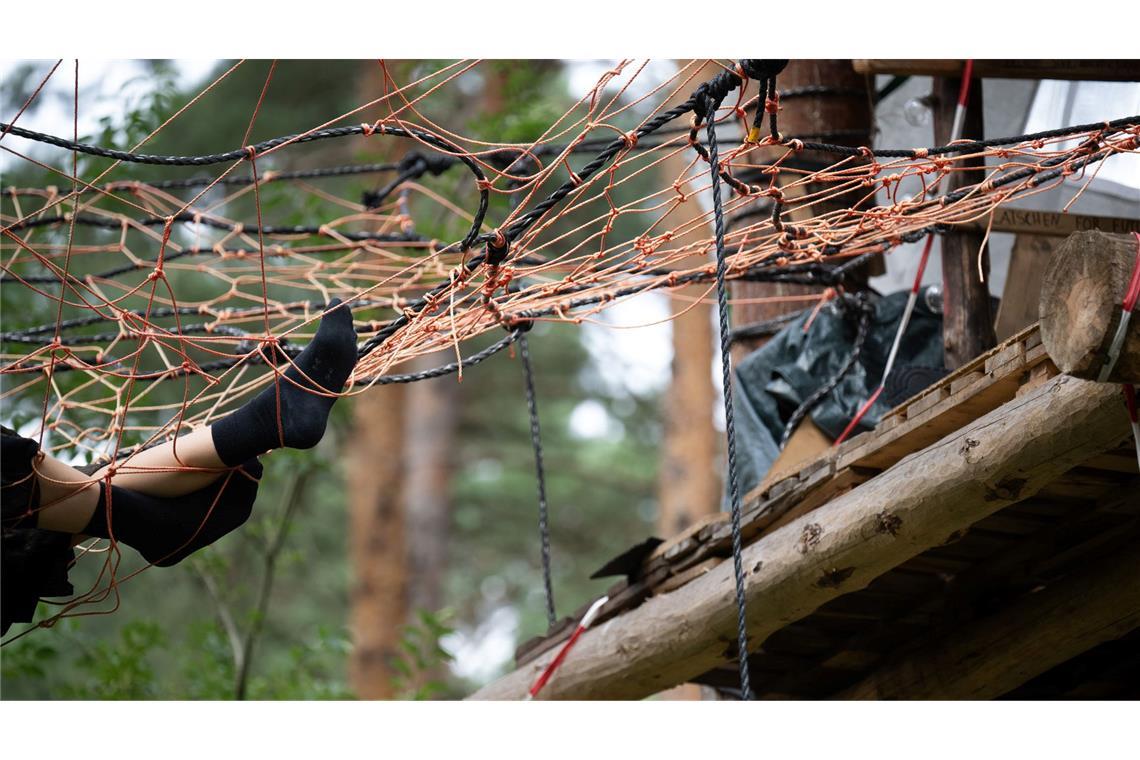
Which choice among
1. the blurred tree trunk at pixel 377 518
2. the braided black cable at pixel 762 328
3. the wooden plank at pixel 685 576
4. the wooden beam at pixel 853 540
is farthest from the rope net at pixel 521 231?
the blurred tree trunk at pixel 377 518

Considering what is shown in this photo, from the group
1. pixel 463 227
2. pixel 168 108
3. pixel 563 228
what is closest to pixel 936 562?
pixel 463 227

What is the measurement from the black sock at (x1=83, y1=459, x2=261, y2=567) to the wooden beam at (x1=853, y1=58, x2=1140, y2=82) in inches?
68.0

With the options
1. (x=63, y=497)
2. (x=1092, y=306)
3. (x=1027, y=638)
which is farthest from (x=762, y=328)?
(x=63, y=497)

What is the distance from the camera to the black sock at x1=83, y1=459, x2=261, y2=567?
2.11 metres

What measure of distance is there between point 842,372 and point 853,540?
2.80ft

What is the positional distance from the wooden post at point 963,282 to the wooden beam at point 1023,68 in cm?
13

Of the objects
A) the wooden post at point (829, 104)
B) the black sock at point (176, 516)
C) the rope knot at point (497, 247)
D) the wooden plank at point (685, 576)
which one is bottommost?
the black sock at point (176, 516)

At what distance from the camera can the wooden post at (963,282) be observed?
3012 millimetres

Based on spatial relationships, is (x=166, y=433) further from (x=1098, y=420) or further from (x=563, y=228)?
(x=563, y=228)

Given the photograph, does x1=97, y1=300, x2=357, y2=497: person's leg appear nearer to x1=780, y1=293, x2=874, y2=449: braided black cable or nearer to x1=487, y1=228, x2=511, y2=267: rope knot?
x1=487, y1=228, x2=511, y2=267: rope knot

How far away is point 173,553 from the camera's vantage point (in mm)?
2188

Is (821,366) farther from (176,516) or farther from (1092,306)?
(176,516)

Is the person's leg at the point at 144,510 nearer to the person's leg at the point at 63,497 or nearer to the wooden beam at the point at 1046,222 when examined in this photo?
the person's leg at the point at 63,497
